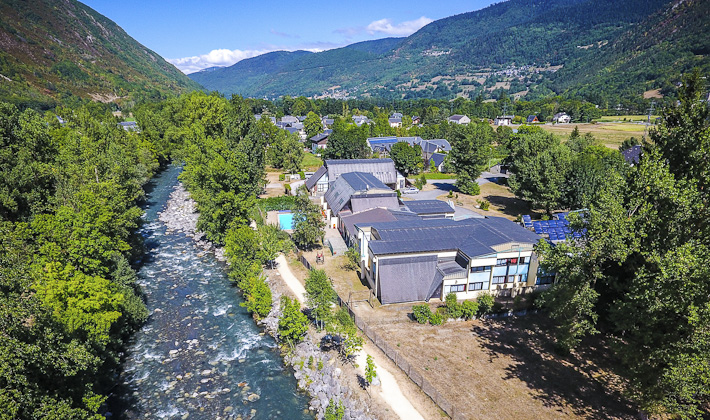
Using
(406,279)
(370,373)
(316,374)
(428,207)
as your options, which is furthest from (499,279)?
(316,374)

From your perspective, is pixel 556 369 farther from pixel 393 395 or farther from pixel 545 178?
pixel 545 178

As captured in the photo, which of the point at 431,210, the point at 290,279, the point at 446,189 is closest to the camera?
the point at 290,279

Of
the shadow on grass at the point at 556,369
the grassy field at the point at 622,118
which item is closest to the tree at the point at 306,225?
the shadow on grass at the point at 556,369

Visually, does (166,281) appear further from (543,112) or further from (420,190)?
(543,112)

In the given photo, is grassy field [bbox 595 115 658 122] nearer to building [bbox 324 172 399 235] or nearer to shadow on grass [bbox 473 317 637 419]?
building [bbox 324 172 399 235]

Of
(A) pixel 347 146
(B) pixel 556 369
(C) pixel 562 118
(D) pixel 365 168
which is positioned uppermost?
(C) pixel 562 118

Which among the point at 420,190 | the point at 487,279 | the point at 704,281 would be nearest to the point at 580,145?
the point at 420,190

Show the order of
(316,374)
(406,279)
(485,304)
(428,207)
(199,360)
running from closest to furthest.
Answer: (316,374)
(199,360)
(485,304)
(406,279)
(428,207)

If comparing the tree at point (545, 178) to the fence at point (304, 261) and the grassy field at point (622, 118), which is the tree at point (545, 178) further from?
the grassy field at point (622, 118)
